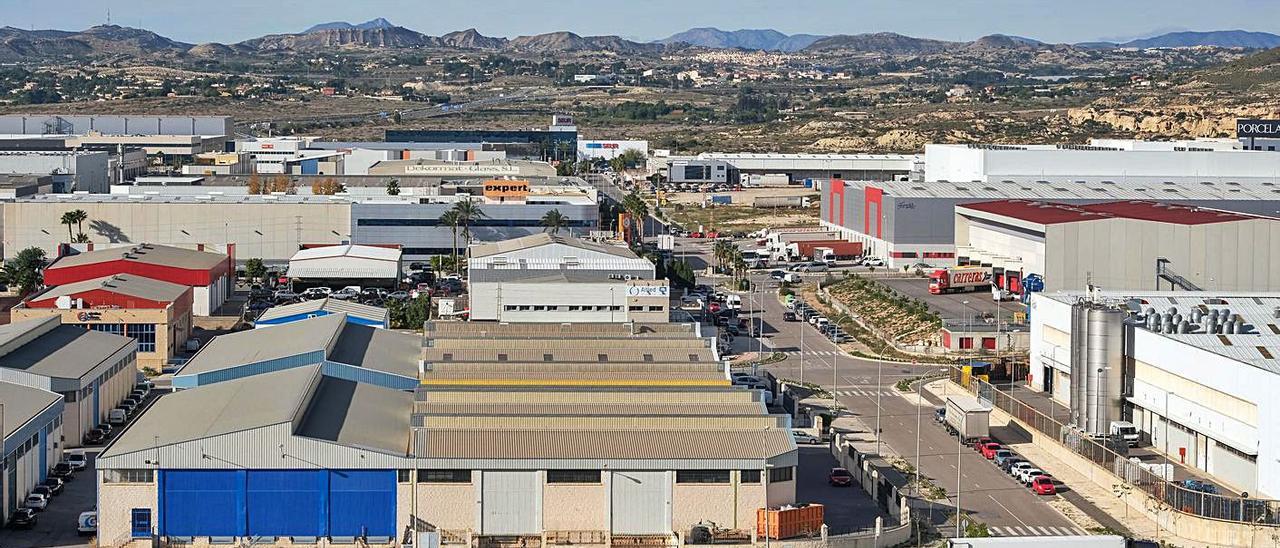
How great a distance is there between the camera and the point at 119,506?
105 feet

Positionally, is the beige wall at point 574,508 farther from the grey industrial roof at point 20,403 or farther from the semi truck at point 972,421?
the semi truck at point 972,421

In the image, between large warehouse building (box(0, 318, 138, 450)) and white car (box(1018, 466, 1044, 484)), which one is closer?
white car (box(1018, 466, 1044, 484))

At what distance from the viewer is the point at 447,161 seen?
121 meters

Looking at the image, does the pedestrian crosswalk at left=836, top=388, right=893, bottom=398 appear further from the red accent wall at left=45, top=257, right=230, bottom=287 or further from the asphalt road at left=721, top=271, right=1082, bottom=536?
the red accent wall at left=45, top=257, right=230, bottom=287

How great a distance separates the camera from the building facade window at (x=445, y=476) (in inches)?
1286

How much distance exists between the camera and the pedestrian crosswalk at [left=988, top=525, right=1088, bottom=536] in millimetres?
33594

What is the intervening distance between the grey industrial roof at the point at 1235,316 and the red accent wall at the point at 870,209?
34.8 metres

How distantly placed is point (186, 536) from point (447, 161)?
8997 cm

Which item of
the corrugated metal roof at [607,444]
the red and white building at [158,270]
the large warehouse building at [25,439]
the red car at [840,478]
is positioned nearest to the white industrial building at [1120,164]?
the red and white building at [158,270]

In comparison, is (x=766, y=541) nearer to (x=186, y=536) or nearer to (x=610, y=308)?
(x=186, y=536)

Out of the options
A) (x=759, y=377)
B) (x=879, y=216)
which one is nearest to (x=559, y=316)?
(x=759, y=377)

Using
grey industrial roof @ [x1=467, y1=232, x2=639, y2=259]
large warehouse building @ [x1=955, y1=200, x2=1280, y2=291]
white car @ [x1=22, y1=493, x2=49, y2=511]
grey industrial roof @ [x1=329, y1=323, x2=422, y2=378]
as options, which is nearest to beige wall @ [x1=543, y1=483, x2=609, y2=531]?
grey industrial roof @ [x1=329, y1=323, x2=422, y2=378]

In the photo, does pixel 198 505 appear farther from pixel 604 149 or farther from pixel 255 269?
pixel 604 149

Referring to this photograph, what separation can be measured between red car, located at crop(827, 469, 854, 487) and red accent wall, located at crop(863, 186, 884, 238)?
150 ft
